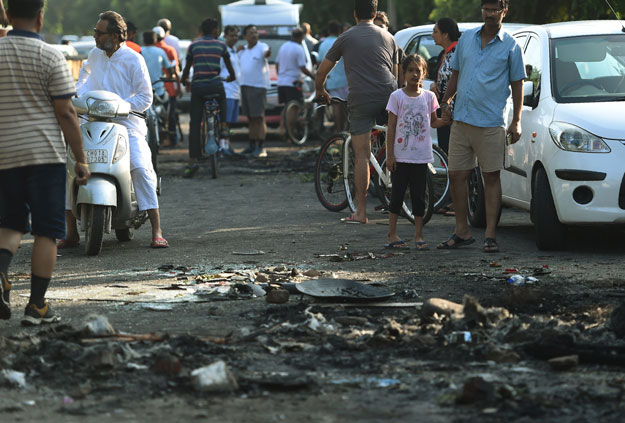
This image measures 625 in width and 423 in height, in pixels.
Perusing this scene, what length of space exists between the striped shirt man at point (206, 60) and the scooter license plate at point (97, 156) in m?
7.14

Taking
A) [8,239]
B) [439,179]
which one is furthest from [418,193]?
[8,239]

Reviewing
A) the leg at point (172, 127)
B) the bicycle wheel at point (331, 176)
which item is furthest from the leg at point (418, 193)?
the leg at point (172, 127)

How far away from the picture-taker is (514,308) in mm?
6742

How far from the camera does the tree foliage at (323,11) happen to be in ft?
61.7

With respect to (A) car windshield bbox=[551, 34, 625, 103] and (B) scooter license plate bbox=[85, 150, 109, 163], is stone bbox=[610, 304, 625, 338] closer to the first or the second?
(A) car windshield bbox=[551, 34, 625, 103]

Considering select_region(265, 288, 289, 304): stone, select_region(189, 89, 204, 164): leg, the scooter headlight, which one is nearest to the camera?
select_region(265, 288, 289, 304): stone

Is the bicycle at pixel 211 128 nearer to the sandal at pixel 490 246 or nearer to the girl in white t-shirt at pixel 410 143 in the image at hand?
the girl in white t-shirt at pixel 410 143

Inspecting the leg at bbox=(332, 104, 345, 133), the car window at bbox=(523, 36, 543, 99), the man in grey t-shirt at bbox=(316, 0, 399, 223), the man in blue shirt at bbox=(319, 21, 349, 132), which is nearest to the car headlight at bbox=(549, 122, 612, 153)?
the car window at bbox=(523, 36, 543, 99)

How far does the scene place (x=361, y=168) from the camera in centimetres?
1122

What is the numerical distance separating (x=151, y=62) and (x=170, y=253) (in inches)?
403

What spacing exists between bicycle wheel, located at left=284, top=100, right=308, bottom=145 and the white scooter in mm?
12359

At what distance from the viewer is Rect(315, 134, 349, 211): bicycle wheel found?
12.2 metres

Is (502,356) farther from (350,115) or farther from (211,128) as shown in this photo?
(211,128)

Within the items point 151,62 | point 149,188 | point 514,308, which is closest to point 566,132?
point 514,308
